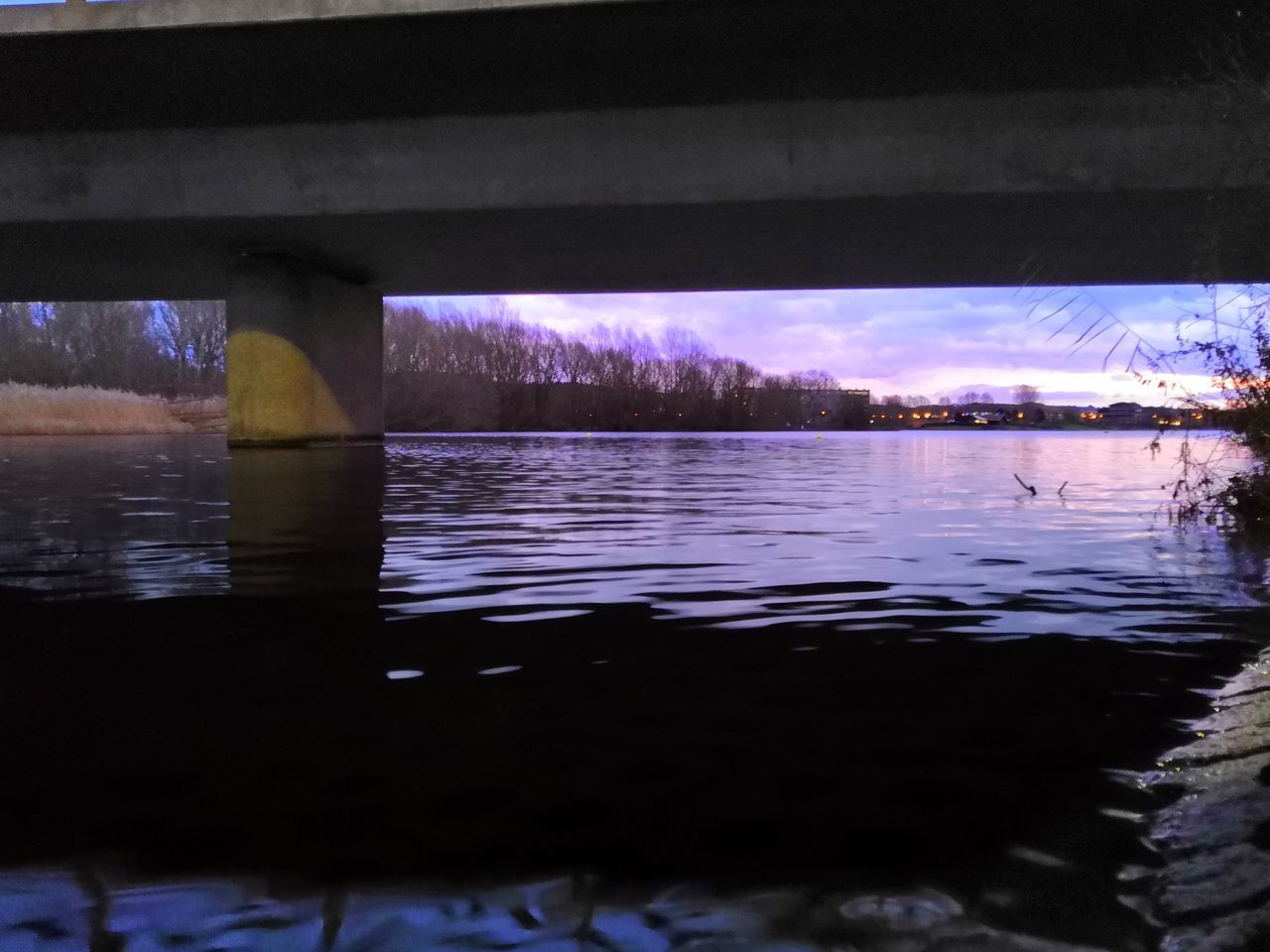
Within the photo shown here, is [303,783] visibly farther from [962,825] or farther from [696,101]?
[696,101]

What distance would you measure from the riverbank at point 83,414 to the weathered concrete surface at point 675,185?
17081mm

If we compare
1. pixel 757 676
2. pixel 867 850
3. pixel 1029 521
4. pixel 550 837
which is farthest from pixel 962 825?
pixel 1029 521

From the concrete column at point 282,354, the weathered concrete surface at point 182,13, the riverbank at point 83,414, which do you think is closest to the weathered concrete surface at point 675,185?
the concrete column at point 282,354

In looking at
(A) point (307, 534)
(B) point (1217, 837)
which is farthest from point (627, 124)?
(B) point (1217, 837)

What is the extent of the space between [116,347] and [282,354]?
4867 cm

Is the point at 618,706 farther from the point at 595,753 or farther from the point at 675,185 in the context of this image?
the point at 675,185

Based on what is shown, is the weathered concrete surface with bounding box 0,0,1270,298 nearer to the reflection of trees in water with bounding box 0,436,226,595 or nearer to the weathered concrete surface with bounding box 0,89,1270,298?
the weathered concrete surface with bounding box 0,89,1270,298

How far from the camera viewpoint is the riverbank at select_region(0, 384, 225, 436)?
3253 cm

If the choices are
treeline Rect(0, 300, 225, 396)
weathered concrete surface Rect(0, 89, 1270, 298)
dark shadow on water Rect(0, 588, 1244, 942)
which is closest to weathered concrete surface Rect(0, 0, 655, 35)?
weathered concrete surface Rect(0, 89, 1270, 298)

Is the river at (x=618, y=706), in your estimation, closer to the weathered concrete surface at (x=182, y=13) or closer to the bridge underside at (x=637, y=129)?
the bridge underside at (x=637, y=129)

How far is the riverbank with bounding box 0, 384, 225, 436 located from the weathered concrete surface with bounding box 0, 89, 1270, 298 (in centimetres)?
1708

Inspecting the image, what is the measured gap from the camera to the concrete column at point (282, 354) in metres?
18.5

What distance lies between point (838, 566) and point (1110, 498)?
5.68 metres

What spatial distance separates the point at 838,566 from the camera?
492 cm
